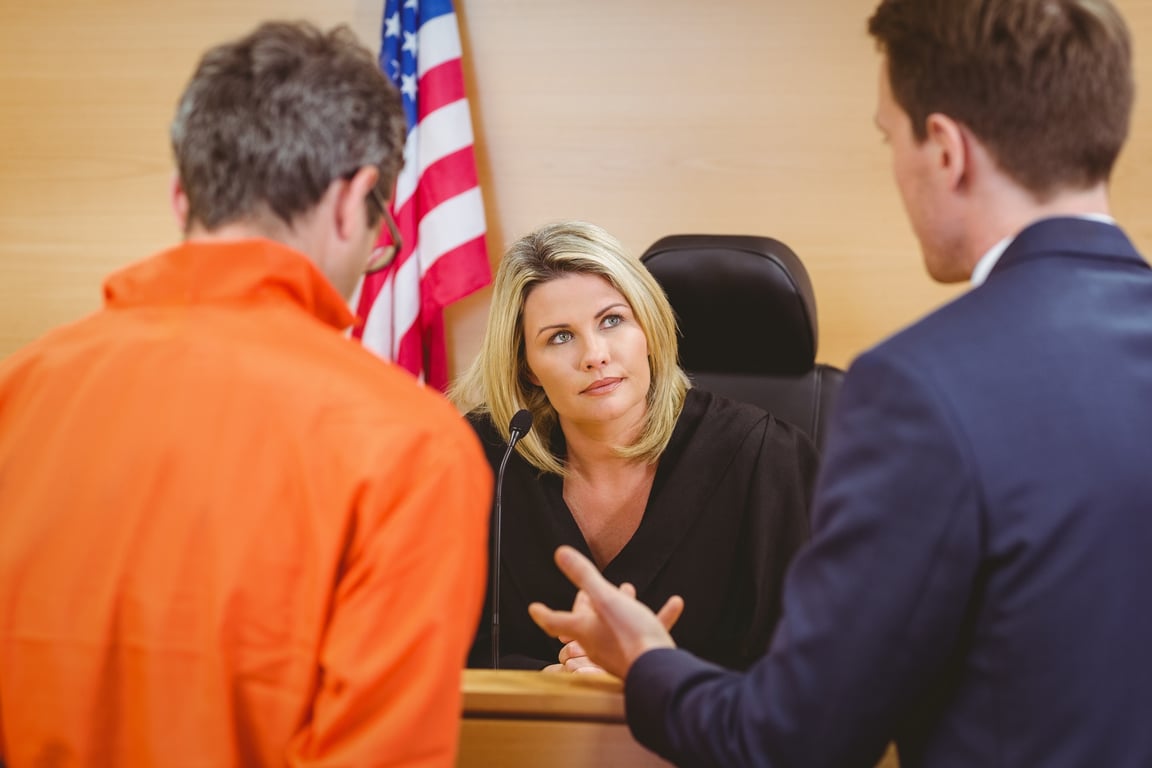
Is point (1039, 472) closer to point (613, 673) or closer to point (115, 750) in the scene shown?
point (613, 673)

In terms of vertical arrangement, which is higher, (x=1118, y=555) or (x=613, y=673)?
(x=1118, y=555)

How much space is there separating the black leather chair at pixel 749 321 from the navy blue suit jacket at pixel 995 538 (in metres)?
1.41

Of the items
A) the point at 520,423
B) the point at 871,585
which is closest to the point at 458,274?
the point at 520,423

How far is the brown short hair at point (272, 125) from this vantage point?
1.06 meters

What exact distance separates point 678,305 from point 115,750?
5.63 ft

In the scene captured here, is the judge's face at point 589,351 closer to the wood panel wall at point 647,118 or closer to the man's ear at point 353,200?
the wood panel wall at point 647,118

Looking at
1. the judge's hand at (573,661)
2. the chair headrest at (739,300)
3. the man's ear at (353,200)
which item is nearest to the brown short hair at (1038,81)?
the man's ear at (353,200)

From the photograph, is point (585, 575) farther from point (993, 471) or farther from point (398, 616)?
point (993, 471)

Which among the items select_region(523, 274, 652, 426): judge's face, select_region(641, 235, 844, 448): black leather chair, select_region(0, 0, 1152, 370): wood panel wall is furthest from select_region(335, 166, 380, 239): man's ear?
select_region(0, 0, 1152, 370): wood panel wall

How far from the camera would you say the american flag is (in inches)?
124

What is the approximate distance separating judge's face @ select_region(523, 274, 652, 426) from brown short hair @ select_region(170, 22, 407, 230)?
46.3 inches

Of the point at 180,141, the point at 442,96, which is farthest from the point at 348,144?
the point at 442,96

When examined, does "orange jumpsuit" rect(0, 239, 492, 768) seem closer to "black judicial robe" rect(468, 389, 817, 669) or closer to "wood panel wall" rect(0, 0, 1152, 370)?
"black judicial robe" rect(468, 389, 817, 669)

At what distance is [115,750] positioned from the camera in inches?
39.1
